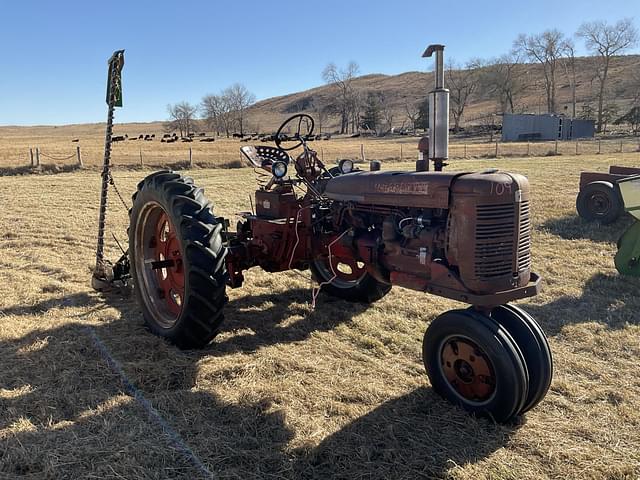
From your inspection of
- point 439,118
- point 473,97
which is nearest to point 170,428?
point 439,118

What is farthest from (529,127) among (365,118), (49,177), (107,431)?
(107,431)

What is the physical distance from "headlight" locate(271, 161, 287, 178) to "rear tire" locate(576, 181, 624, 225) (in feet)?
20.7

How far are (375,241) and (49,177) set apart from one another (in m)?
16.0

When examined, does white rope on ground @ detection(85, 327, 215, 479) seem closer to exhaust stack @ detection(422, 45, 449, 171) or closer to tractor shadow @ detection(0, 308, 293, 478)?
tractor shadow @ detection(0, 308, 293, 478)

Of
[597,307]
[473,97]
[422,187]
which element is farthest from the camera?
[473,97]

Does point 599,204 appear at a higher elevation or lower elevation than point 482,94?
lower

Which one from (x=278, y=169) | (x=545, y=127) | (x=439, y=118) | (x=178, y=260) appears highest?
(x=545, y=127)

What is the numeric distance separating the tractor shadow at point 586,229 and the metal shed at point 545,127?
4454cm

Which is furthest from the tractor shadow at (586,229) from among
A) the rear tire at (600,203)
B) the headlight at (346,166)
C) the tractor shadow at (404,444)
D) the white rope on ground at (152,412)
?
the white rope on ground at (152,412)

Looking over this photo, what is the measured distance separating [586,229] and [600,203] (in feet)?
2.05

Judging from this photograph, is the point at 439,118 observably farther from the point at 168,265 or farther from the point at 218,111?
the point at 218,111

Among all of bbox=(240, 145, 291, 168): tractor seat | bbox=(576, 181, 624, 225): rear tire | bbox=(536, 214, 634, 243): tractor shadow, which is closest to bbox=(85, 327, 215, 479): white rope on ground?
bbox=(240, 145, 291, 168): tractor seat

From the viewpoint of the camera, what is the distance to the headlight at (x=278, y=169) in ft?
14.8

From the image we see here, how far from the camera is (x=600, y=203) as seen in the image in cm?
871
